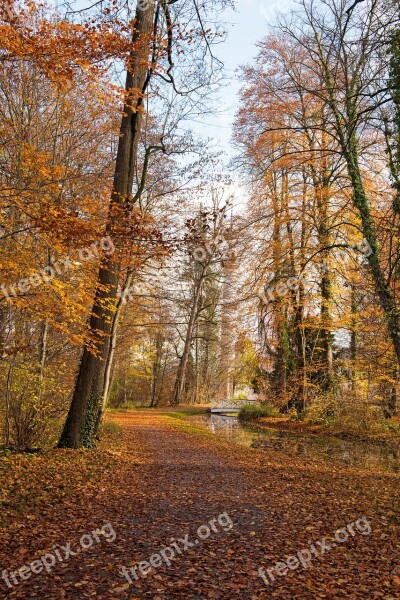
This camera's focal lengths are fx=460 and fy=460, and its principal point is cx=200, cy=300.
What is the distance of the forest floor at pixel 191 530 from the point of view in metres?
4.11

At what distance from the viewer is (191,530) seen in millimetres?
5527

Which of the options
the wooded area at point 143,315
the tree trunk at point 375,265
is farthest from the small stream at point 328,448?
the tree trunk at point 375,265

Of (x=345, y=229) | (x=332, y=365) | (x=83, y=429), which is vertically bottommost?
(x=83, y=429)

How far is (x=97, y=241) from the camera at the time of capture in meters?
6.48

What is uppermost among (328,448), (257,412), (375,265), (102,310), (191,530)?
(375,265)

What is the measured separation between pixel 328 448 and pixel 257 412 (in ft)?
30.9

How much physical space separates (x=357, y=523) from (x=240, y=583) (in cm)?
239

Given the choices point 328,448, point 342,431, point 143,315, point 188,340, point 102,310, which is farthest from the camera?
point 188,340

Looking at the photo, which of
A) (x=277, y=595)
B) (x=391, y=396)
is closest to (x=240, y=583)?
(x=277, y=595)

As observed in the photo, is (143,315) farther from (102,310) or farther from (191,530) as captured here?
(191,530)

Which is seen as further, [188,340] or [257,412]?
[188,340]

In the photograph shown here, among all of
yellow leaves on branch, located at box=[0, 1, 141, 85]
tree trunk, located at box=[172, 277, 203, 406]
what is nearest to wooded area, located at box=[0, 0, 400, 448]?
yellow leaves on branch, located at box=[0, 1, 141, 85]

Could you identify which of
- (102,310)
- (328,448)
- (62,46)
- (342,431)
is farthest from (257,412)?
(62,46)

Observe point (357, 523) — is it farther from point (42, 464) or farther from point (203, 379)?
point (203, 379)
